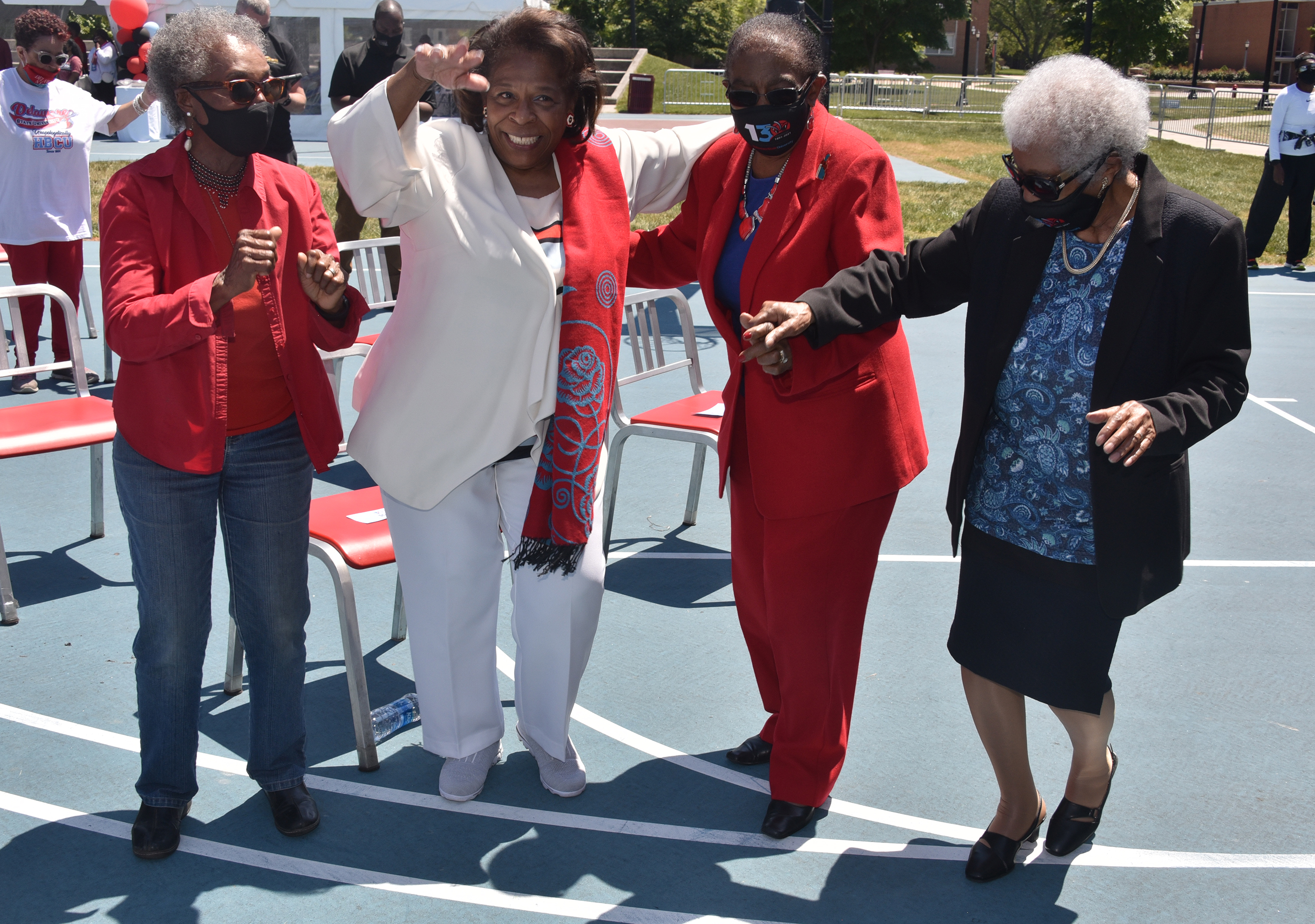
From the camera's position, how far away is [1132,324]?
8.52 feet

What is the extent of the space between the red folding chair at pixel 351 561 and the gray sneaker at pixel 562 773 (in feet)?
1.71

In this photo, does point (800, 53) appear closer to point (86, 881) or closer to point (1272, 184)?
point (86, 881)

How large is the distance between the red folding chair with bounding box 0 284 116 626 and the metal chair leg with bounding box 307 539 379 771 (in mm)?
1529

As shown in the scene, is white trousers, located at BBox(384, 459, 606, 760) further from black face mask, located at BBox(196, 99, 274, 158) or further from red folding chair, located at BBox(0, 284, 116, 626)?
red folding chair, located at BBox(0, 284, 116, 626)

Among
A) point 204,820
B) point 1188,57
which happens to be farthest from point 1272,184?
point 1188,57

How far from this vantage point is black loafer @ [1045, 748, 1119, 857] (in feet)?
10.3

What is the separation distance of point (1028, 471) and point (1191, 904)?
1.22 meters

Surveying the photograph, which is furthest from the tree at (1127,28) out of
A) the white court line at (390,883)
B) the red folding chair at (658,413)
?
the white court line at (390,883)

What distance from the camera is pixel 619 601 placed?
478cm

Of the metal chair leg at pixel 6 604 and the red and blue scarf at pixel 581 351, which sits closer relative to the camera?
the red and blue scarf at pixel 581 351

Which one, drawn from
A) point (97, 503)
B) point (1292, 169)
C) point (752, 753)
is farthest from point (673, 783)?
point (1292, 169)

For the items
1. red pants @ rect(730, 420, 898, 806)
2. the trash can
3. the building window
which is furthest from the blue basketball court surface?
the building window

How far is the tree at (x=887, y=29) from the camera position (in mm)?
49406

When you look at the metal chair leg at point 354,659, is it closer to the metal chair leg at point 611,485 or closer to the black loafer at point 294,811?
the black loafer at point 294,811
